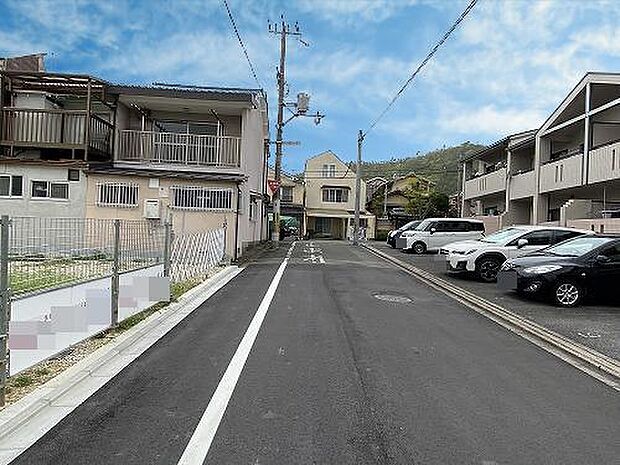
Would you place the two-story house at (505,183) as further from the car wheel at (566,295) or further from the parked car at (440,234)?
the car wheel at (566,295)

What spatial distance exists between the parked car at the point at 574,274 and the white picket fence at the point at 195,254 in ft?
24.0

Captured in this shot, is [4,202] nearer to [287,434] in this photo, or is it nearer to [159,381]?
[159,381]

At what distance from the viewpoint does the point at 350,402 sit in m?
5.36

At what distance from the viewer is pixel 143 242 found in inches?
381

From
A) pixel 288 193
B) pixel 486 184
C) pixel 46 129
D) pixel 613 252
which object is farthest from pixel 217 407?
pixel 288 193

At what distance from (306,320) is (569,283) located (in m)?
5.68

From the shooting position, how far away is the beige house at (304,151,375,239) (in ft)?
→ 190

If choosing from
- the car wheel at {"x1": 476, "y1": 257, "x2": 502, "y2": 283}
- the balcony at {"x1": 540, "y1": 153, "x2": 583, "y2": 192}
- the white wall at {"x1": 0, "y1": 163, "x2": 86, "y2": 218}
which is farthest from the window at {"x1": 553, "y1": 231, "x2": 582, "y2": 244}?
the white wall at {"x1": 0, "y1": 163, "x2": 86, "y2": 218}

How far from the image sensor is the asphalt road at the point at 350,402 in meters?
4.25

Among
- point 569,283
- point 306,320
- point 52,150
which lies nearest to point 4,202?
point 52,150

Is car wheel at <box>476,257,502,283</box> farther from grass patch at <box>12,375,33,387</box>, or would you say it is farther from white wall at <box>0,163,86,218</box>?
white wall at <box>0,163,86,218</box>

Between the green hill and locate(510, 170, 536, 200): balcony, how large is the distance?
4166cm

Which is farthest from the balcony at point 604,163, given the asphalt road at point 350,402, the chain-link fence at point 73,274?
the chain-link fence at point 73,274

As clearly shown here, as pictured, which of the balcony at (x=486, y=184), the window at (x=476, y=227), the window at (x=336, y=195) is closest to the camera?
the window at (x=476, y=227)
